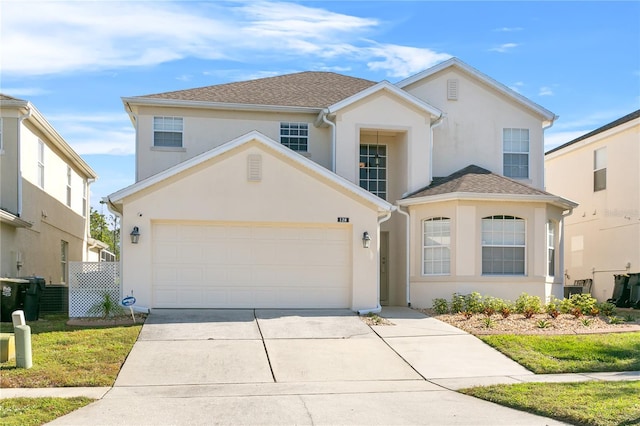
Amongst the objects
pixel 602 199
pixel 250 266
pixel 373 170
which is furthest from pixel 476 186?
pixel 602 199

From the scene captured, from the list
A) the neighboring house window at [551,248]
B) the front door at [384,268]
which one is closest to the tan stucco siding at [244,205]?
the front door at [384,268]

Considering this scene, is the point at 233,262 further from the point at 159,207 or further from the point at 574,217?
the point at 574,217

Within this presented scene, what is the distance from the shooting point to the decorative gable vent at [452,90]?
22.2 metres

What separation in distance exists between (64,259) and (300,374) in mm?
16423

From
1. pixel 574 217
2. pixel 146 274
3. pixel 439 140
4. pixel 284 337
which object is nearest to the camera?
pixel 284 337

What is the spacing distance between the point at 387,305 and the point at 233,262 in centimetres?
551

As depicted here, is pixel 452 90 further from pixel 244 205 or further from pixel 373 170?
pixel 244 205

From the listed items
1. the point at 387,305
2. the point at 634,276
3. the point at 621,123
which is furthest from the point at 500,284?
the point at 621,123

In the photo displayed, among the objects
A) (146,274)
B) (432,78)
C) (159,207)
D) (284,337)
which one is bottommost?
(284,337)

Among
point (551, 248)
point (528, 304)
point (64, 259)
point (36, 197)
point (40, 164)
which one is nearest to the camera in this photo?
point (528, 304)

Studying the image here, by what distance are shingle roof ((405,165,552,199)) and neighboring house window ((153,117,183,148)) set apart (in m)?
7.07

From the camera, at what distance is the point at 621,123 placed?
79.1 ft

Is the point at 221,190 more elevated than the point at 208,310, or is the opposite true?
the point at 221,190

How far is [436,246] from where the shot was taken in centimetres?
1952
